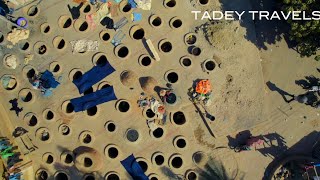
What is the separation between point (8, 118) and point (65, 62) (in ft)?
21.4

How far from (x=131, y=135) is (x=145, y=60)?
20.3ft

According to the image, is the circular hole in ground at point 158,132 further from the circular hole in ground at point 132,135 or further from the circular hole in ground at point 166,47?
the circular hole in ground at point 166,47

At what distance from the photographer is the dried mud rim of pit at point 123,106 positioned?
1146 inches

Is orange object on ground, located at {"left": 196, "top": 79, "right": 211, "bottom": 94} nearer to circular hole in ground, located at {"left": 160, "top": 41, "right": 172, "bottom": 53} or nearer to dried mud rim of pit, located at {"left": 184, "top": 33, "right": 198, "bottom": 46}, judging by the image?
dried mud rim of pit, located at {"left": 184, "top": 33, "right": 198, "bottom": 46}

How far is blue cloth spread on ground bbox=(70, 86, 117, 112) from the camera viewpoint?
29344 millimetres

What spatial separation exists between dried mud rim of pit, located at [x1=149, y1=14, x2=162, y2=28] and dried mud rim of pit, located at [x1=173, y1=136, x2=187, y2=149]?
30.5 feet

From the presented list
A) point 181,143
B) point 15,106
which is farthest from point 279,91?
point 15,106

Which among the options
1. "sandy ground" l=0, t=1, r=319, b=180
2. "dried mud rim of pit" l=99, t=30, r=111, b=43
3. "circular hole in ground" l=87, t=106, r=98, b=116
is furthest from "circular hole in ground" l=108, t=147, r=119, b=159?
"dried mud rim of pit" l=99, t=30, r=111, b=43

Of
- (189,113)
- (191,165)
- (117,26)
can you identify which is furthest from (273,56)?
(117,26)

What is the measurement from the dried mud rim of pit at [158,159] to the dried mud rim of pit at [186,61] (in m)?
7.19

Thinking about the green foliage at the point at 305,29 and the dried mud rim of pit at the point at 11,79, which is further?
the dried mud rim of pit at the point at 11,79

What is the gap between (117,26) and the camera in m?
30.6

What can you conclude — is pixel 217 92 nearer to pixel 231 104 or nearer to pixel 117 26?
pixel 231 104

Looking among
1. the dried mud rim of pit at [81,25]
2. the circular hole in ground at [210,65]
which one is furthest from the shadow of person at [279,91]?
the dried mud rim of pit at [81,25]
